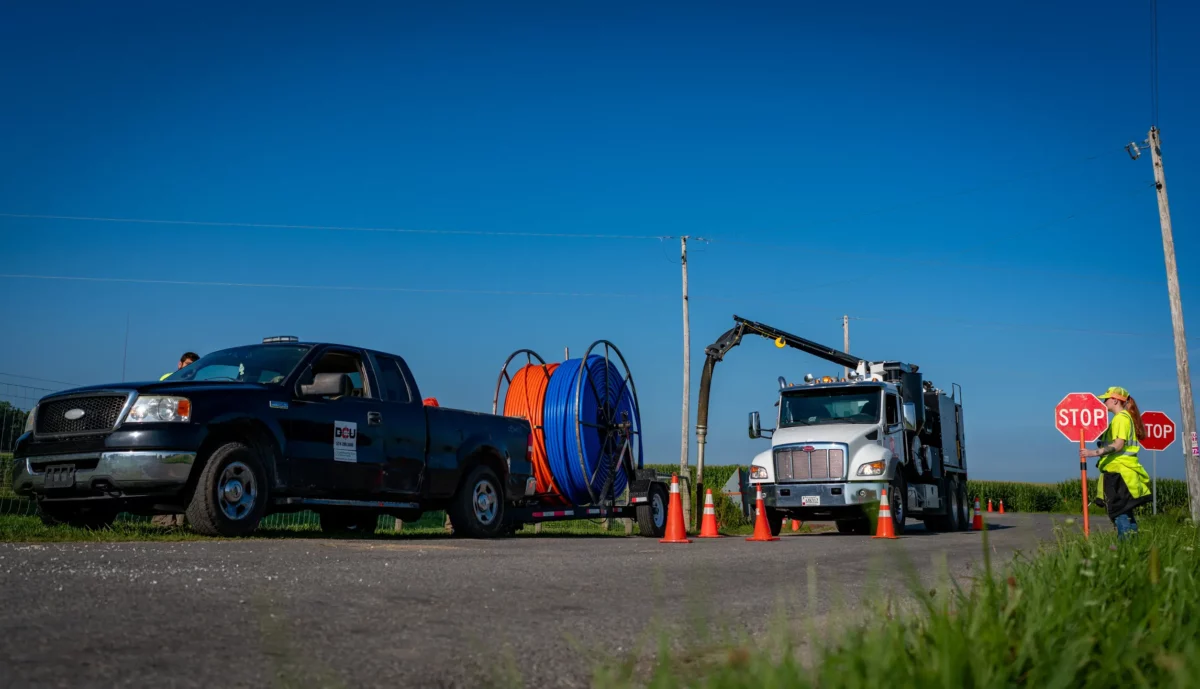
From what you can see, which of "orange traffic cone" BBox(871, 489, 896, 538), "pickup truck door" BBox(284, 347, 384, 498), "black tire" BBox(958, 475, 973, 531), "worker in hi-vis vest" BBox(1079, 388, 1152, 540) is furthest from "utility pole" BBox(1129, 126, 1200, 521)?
"pickup truck door" BBox(284, 347, 384, 498)

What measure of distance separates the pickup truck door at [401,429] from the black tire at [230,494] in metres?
1.64

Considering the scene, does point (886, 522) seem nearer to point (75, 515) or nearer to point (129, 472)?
point (129, 472)

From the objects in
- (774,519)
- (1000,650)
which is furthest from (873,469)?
(1000,650)

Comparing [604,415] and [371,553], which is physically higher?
[604,415]

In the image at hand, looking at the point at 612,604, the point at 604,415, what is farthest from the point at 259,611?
the point at 604,415

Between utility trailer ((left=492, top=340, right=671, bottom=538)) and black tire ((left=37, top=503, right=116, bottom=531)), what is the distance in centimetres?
549

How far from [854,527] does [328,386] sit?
14.7 meters

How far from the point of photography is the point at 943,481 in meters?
23.9

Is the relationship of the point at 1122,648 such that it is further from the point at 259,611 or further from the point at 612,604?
the point at 259,611

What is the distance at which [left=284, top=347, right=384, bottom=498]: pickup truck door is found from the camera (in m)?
11.0

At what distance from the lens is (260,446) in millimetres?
10617

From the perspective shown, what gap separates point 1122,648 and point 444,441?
10155mm

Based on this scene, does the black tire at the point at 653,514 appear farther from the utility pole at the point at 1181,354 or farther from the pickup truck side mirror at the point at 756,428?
the utility pole at the point at 1181,354

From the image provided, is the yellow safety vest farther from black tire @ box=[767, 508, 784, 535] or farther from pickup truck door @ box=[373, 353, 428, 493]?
black tire @ box=[767, 508, 784, 535]
